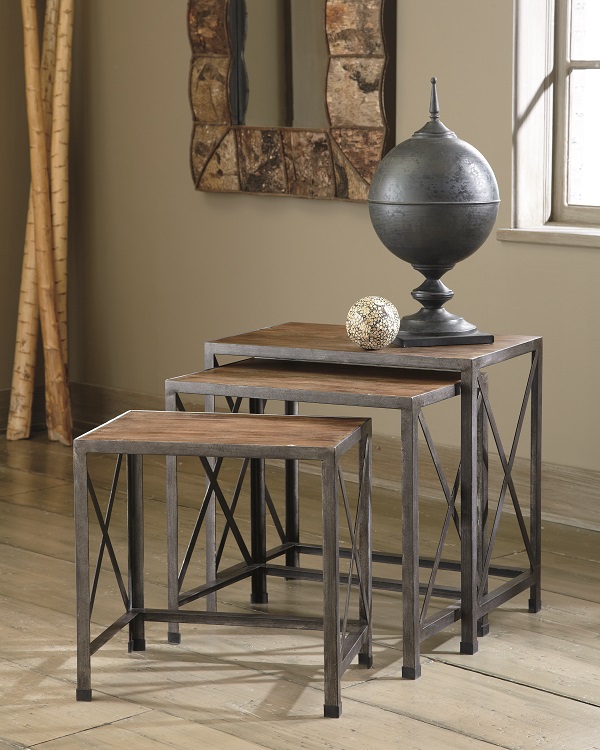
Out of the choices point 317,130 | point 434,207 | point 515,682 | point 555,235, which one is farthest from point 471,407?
point 317,130

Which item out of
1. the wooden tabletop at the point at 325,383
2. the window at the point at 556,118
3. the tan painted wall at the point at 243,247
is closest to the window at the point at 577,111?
the window at the point at 556,118

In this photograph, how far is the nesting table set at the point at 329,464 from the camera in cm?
262

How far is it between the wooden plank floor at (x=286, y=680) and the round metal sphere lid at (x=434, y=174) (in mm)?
1054

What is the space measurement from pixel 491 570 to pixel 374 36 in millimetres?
1975


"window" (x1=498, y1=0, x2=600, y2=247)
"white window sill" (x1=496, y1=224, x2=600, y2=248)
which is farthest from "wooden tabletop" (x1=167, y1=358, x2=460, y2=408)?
"window" (x1=498, y1=0, x2=600, y2=247)

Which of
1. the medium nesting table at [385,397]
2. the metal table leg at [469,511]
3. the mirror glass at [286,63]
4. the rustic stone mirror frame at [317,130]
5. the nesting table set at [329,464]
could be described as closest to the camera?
the nesting table set at [329,464]

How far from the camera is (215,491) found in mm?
3105

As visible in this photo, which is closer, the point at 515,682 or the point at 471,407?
the point at 515,682

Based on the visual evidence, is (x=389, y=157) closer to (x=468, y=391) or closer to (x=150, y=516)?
(x=468, y=391)

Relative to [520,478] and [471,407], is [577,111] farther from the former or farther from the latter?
[471,407]

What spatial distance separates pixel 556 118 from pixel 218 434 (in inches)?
81.1

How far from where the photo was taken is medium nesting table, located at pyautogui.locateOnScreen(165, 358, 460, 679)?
2.80m

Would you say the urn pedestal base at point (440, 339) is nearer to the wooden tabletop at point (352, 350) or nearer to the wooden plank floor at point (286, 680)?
the wooden tabletop at point (352, 350)

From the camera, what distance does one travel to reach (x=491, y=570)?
3.30m
